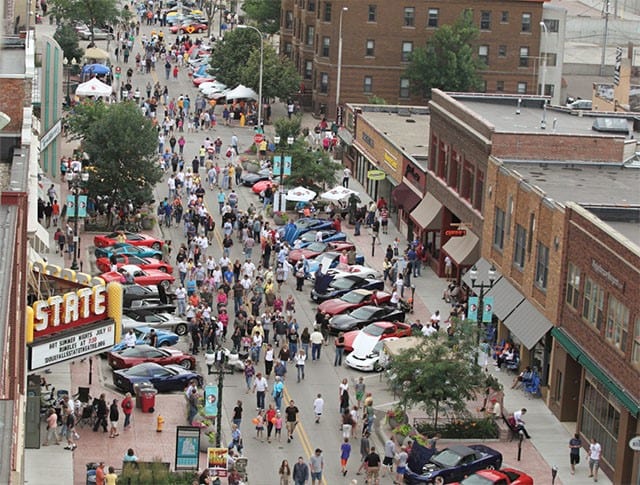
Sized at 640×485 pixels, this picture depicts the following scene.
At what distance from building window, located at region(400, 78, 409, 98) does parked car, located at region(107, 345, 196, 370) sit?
2460 inches

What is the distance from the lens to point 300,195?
80000 millimetres

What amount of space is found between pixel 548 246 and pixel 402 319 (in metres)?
8.44

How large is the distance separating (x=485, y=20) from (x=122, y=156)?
46.0 m

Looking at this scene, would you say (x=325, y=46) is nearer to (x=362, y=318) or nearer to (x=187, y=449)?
(x=362, y=318)

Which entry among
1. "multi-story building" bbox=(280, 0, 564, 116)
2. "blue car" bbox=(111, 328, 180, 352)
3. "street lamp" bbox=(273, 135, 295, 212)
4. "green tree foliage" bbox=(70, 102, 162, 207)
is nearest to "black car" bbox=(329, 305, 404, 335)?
"blue car" bbox=(111, 328, 180, 352)

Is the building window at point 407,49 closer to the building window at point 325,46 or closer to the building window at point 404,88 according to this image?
the building window at point 404,88

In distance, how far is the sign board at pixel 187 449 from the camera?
141ft

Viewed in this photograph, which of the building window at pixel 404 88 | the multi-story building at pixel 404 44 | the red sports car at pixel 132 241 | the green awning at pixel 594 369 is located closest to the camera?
the green awning at pixel 594 369

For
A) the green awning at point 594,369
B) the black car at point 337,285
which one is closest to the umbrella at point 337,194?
the black car at point 337,285

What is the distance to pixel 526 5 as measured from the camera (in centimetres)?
11256

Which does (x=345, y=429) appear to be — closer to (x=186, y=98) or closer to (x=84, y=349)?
(x=84, y=349)

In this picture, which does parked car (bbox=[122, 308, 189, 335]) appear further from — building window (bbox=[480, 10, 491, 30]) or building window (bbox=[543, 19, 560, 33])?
building window (bbox=[543, 19, 560, 33])

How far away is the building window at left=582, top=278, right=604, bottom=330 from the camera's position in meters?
48.4

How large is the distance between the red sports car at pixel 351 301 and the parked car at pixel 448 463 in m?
16.6
